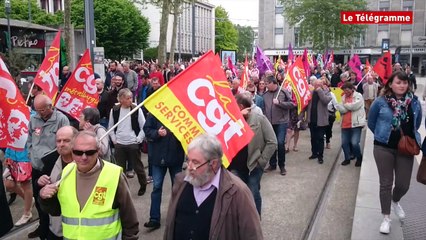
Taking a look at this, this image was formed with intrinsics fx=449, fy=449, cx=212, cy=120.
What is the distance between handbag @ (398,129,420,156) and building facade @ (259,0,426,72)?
5243cm

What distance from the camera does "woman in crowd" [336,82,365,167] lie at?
8688mm

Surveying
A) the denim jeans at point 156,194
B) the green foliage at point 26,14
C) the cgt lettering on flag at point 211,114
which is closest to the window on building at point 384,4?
the green foliage at point 26,14

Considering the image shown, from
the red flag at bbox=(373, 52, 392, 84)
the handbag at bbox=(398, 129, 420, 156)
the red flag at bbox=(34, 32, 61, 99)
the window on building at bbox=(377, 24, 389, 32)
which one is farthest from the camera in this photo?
the window on building at bbox=(377, 24, 389, 32)

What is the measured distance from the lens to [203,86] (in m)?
3.98

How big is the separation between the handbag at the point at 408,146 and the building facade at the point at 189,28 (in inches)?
2952

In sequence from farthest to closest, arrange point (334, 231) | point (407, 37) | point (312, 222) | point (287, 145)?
point (407, 37)
point (287, 145)
point (312, 222)
point (334, 231)

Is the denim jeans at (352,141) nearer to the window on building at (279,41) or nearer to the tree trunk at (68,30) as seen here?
the tree trunk at (68,30)

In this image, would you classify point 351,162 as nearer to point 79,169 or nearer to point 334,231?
point 334,231

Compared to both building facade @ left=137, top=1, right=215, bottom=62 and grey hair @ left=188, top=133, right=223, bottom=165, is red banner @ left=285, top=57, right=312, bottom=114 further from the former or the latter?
building facade @ left=137, top=1, right=215, bottom=62

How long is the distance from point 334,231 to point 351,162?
388cm

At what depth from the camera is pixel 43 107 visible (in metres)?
4.69

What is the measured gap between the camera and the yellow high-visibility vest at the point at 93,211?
2959 millimetres

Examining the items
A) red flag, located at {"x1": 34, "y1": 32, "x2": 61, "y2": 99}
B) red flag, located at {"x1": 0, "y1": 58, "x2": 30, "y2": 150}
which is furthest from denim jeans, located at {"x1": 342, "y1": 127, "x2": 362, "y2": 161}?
red flag, located at {"x1": 0, "y1": 58, "x2": 30, "y2": 150}

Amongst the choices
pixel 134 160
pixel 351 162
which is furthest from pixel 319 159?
pixel 134 160
